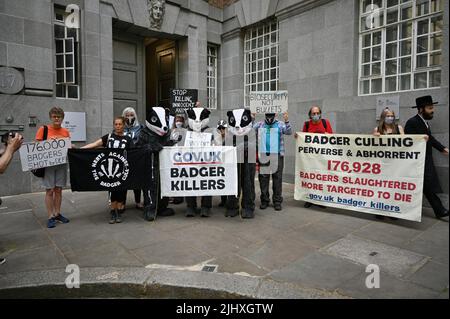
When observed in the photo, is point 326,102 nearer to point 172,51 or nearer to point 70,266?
point 172,51

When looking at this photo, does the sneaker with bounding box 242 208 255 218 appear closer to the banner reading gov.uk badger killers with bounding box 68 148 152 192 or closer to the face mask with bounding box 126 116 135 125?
the banner reading gov.uk badger killers with bounding box 68 148 152 192

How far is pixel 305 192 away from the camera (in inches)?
252

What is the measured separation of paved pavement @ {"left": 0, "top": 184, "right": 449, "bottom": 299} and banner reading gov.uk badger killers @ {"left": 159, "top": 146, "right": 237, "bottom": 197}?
571 mm

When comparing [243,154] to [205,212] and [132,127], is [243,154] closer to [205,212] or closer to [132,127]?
[205,212]

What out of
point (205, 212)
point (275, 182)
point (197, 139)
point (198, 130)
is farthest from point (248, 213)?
point (198, 130)

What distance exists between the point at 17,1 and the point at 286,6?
7.15m

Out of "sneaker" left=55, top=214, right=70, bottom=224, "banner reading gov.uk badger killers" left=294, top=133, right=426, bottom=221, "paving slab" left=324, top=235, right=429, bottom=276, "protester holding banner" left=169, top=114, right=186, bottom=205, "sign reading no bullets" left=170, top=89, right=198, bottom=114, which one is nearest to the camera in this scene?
"paving slab" left=324, top=235, right=429, bottom=276

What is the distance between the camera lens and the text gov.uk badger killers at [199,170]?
218 inches

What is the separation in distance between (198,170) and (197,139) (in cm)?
63

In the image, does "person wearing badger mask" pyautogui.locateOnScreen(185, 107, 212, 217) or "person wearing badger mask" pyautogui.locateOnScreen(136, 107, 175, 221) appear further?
"person wearing badger mask" pyautogui.locateOnScreen(185, 107, 212, 217)

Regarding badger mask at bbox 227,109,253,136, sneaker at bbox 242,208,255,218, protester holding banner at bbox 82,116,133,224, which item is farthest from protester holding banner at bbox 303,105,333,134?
protester holding banner at bbox 82,116,133,224

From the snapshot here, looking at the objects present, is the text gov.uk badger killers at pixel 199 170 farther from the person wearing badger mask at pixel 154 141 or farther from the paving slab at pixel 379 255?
the paving slab at pixel 379 255

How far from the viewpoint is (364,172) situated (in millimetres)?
5621

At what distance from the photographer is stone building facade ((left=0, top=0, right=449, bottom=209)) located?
277 inches
